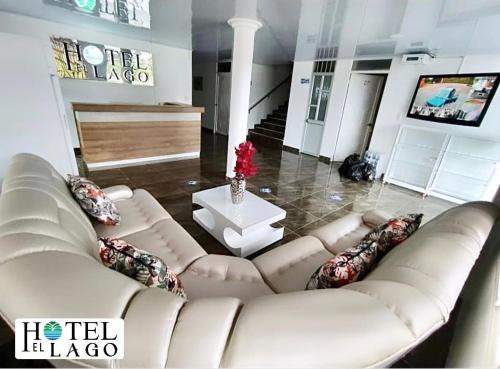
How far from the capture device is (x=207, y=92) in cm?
838

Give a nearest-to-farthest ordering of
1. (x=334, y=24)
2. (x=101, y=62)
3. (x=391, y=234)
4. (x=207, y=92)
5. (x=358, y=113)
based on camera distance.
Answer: (x=391, y=234) → (x=334, y=24) → (x=101, y=62) → (x=358, y=113) → (x=207, y=92)

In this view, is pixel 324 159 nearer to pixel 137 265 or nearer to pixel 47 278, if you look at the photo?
pixel 137 265

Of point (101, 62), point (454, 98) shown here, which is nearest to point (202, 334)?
point (454, 98)

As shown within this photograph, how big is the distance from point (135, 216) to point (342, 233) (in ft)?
5.68

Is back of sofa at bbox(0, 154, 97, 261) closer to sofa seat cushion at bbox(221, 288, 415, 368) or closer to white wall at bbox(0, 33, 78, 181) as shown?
sofa seat cushion at bbox(221, 288, 415, 368)

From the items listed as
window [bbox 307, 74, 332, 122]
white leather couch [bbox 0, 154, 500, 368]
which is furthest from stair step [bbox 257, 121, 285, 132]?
white leather couch [bbox 0, 154, 500, 368]

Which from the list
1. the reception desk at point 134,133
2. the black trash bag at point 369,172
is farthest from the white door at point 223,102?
the black trash bag at point 369,172

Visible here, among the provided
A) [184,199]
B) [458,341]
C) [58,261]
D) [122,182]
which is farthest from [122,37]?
[458,341]

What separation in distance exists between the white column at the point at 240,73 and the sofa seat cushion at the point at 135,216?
A: 2128 millimetres

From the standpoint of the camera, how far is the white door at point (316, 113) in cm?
575

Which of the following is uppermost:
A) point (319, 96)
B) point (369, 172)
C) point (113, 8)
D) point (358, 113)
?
point (113, 8)

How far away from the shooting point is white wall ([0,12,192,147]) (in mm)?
4121

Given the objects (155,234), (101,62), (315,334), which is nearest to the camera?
(315,334)

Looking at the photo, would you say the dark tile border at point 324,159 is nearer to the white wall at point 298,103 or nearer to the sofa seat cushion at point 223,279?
the white wall at point 298,103
